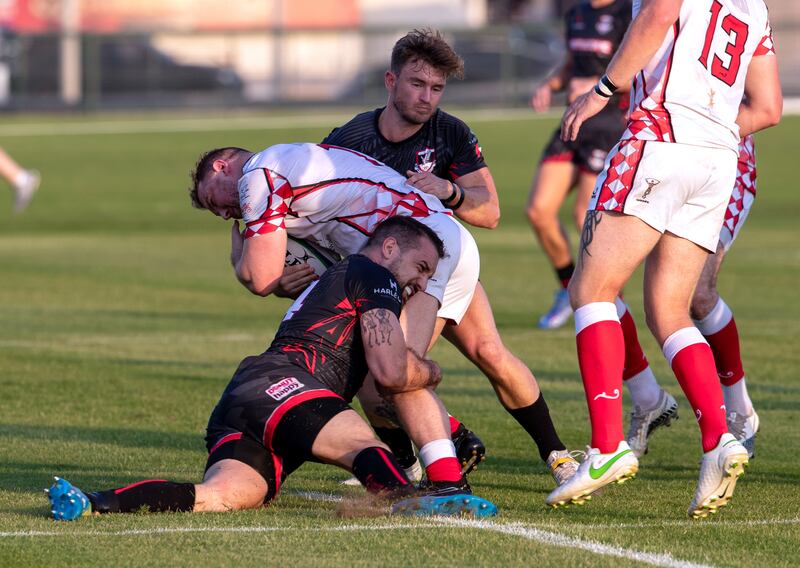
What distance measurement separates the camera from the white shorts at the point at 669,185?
18.8 ft

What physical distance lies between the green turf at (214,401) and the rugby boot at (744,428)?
0.28ft

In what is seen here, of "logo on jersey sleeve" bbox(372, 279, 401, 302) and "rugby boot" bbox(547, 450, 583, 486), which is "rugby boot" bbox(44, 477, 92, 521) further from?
"rugby boot" bbox(547, 450, 583, 486)

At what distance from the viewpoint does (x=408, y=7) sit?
5831cm

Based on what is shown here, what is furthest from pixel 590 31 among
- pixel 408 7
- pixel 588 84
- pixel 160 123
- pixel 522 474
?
pixel 408 7

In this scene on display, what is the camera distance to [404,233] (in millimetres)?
6230

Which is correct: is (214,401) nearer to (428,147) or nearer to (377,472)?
(428,147)

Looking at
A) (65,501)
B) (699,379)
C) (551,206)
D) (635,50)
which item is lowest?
(551,206)

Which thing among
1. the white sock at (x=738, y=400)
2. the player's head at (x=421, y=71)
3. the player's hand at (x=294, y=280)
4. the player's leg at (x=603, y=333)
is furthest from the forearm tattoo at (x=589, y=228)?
the white sock at (x=738, y=400)

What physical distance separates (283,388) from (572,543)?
126 cm

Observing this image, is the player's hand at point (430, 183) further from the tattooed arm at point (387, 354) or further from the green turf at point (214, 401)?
the green turf at point (214, 401)

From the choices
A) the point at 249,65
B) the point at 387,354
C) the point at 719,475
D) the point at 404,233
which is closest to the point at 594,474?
the point at 719,475

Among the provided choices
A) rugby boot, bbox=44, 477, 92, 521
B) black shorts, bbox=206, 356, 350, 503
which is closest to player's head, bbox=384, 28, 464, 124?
black shorts, bbox=206, 356, 350, 503

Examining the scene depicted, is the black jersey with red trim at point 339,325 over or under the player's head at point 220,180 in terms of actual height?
under

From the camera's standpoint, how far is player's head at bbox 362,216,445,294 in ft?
20.3
